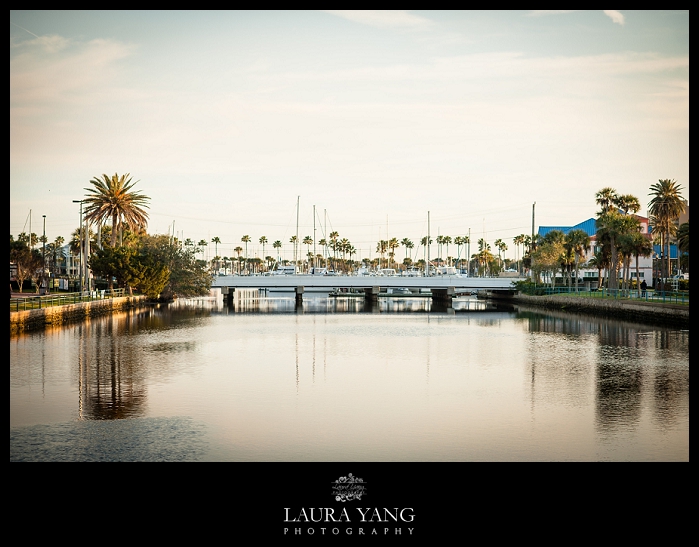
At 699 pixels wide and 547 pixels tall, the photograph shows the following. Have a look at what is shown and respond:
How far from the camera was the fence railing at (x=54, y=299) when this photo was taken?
1690 inches

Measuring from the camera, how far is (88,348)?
106 ft

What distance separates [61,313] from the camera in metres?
45.8

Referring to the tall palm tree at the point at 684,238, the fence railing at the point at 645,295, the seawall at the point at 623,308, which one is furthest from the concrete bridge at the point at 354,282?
the tall palm tree at the point at 684,238

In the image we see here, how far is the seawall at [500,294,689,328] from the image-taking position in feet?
144

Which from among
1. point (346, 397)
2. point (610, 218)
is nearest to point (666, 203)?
point (610, 218)

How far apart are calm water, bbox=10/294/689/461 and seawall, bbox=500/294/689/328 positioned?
2.74 metres

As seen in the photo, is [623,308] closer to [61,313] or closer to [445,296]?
[445,296]

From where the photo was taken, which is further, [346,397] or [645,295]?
[645,295]

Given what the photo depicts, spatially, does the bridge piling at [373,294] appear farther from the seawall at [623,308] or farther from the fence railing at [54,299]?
the fence railing at [54,299]

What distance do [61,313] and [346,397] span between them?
30694 mm
